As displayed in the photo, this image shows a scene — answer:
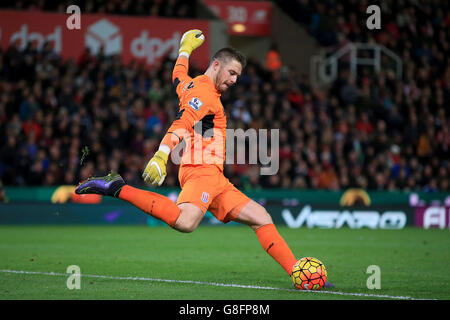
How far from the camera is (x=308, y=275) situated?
7.21 m

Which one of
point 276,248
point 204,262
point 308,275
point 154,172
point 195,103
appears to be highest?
point 195,103

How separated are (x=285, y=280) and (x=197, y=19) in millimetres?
16337

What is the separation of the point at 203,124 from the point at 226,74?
0.52 metres

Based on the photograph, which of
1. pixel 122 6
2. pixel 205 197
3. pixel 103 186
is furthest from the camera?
pixel 122 6

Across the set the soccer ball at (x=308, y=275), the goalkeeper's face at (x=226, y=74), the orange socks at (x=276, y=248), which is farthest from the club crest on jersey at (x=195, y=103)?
the soccer ball at (x=308, y=275)

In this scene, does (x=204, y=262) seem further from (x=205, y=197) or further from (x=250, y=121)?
(x=250, y=121)

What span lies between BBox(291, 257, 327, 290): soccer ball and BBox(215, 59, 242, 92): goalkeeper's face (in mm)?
1800

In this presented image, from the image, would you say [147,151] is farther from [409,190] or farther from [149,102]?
[409,190]

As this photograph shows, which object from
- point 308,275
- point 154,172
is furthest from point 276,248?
point 154,172

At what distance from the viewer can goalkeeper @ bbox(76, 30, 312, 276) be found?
7.13 meters

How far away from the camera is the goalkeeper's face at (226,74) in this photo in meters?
7.36

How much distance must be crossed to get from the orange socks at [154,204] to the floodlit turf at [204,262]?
67cm

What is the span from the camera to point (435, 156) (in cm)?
2186

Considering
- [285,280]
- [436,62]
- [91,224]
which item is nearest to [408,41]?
[436,62]
